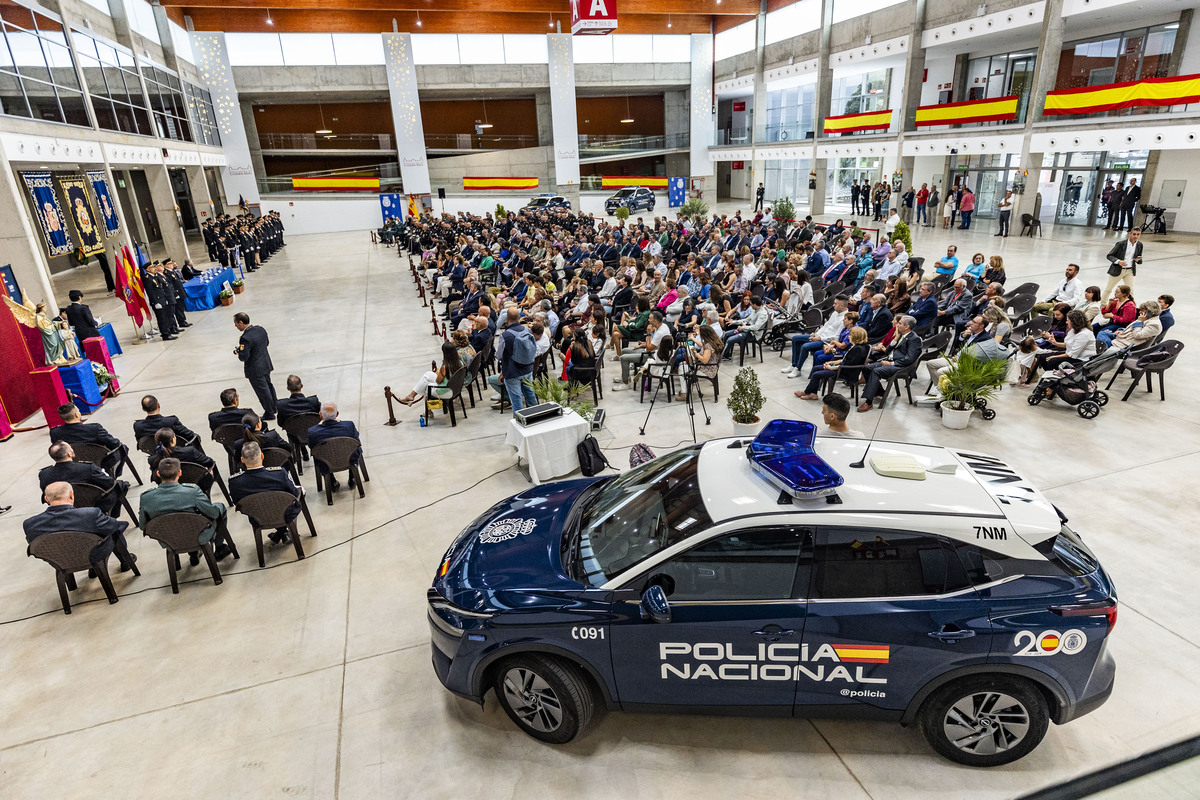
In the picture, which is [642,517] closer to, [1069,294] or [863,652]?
[863,652]

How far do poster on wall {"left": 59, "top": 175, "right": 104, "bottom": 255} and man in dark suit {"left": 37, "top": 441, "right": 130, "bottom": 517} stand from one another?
1604 cm

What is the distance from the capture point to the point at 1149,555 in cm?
507

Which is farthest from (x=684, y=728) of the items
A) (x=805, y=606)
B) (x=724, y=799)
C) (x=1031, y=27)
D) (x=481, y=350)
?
(x=1031, y=27)

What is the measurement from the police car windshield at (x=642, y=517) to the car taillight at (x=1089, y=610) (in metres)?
1.75

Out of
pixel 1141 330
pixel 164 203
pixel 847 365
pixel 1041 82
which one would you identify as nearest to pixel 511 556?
pixel 847 365

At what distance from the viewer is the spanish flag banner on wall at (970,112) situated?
21469mm

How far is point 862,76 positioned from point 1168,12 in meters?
16.1

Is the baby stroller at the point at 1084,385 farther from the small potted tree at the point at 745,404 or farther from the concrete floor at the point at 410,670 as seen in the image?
the small potted tree at the point at 745,404

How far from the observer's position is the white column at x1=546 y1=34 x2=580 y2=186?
35.0 metres

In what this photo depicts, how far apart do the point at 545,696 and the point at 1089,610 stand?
2840 mm

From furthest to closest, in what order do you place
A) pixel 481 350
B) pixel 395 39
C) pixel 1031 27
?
pixel 395 39, pixel 1031 27, pixel 481 350

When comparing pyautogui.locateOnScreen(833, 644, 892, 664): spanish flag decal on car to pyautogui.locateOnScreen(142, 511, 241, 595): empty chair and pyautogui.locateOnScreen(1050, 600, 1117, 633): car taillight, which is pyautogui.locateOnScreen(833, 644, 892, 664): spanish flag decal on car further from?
pyautogui.locateOnScreen(142, 511, 241, 595): empty chair

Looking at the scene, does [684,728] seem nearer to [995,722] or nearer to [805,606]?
[805,606]

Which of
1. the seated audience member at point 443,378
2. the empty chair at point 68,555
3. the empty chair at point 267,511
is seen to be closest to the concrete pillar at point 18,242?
the seated audience member at point 443,378
